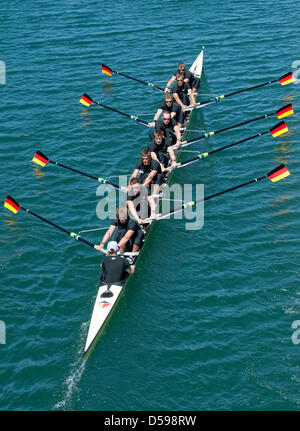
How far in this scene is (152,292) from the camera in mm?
20734

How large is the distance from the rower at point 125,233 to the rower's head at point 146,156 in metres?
2.98

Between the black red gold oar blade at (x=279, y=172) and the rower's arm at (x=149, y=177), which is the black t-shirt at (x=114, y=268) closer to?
the rower's arm at (x=149, y=177)

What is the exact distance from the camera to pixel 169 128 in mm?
27500

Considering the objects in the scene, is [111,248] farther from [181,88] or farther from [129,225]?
[181,88]

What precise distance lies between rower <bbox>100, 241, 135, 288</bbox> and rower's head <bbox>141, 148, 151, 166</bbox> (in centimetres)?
472

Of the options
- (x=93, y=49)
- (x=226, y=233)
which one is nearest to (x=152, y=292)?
(x=226, y=233)

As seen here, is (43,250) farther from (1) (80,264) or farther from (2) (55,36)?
(2) (55,36)

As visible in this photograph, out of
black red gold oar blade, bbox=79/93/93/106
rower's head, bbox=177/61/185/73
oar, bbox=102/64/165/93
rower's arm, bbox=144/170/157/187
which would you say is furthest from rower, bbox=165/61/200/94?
rower's arm, bbox=144/170/157/187

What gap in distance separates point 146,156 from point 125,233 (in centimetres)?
353

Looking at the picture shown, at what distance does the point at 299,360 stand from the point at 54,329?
7.55 metres

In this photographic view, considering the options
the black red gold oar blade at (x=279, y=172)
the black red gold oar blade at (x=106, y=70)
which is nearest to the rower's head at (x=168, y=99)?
the black red gold oar blade at (x=279, y=172)

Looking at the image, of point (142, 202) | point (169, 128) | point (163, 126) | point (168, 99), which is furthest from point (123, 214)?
point (168, 99)

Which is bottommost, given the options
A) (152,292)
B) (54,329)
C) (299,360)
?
(299,360)

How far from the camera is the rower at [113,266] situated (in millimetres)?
19859
